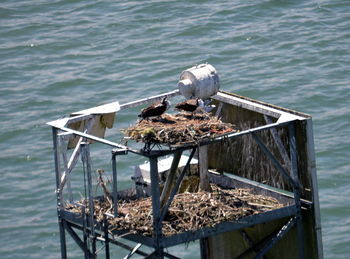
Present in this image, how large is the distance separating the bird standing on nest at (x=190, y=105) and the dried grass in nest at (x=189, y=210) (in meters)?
1.33

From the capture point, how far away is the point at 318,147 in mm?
28578

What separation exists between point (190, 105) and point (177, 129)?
748mm

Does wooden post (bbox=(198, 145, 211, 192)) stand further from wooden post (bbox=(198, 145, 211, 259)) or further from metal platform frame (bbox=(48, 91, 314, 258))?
metal platform frame (bbox=(48, 91, 314, 258))

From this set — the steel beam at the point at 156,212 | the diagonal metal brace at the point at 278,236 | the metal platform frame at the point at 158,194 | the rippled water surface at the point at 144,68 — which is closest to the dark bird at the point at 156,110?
the metal platform frame at the point at 158,194

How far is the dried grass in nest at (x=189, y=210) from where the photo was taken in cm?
1692

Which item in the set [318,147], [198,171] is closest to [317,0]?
[318,147]

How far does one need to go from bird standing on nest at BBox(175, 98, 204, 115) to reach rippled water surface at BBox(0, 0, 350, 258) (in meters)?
9.60

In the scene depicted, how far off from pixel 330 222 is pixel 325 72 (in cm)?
631

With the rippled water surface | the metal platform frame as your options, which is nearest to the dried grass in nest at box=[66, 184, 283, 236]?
the metal platform frame

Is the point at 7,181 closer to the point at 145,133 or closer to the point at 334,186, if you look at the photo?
the point at 334,186

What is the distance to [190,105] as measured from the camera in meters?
16.9

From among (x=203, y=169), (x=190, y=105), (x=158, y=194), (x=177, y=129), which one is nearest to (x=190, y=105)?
(x=190, y=105)

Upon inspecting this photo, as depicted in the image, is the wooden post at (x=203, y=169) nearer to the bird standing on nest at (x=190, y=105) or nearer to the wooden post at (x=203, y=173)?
the wooden post at (x=203, y=173)

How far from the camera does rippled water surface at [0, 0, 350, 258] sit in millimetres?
27516
